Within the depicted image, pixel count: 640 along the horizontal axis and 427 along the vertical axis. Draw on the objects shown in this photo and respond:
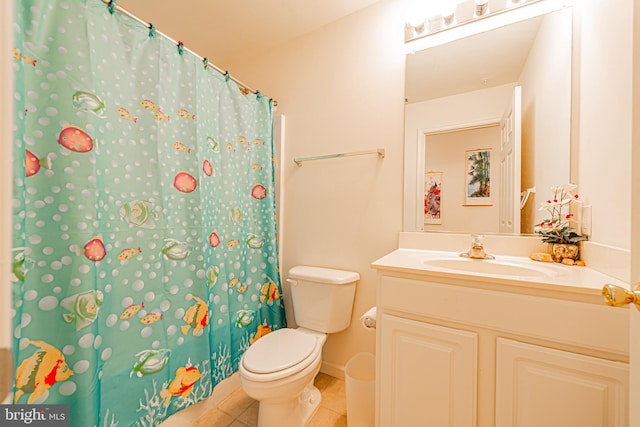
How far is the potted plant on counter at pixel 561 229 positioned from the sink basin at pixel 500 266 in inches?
3.3

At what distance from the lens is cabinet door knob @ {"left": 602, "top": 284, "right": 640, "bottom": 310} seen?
0.44 metres

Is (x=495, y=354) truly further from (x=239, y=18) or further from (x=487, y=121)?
(x=239, y=18)

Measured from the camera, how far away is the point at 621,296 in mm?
447

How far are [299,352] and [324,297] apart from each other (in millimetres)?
346

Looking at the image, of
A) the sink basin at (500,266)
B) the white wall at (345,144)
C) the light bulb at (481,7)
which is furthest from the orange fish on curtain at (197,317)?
the light bulb at (481,7)

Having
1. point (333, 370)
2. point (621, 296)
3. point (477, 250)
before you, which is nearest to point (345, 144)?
point (477, 250)

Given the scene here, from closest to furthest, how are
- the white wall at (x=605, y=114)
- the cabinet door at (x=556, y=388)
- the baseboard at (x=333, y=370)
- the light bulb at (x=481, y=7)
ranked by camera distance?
the cabinet door at (x=556, y=388)
the white wall at (x=605, y=114)
the light bulb at (x=481, y=7)
the baseboard at (x=333, y=370)

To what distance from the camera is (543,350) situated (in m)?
0.74

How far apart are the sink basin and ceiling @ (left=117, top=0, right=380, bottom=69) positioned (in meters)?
1.53

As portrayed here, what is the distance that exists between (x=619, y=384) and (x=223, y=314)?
1.51m

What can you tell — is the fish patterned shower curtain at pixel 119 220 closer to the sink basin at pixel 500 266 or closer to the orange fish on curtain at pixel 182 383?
the orange fish on curtain at pixel 182 383

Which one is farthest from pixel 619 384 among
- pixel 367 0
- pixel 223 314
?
pixel 367 0

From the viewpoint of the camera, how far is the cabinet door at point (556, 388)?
0.67 metres

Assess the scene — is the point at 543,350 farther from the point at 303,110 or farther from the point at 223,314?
the point at 303,110
